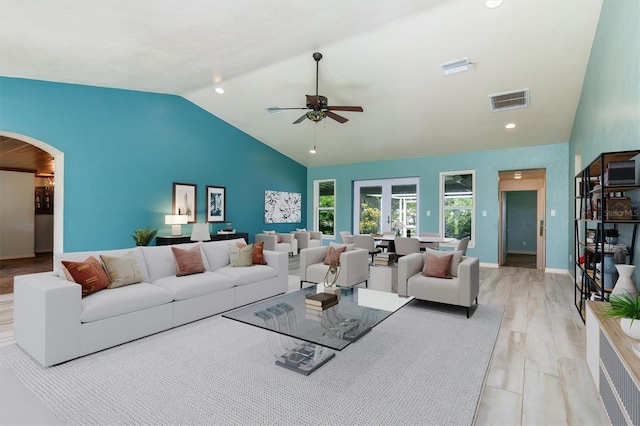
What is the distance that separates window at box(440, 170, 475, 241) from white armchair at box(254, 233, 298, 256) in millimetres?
3845

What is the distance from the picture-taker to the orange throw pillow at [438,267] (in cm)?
400

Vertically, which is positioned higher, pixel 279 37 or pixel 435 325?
pixel 279 37

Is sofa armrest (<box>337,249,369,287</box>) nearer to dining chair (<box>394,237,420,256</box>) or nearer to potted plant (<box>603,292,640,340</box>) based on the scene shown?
dining chair (<box>394,237,420,256</box>)

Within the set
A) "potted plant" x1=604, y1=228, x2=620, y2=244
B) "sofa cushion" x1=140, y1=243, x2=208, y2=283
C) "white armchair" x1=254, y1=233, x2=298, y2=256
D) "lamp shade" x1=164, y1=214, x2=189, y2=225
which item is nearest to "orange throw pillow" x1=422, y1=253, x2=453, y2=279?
"potted plant" x1=604, y1=228, x2=620, y2=244

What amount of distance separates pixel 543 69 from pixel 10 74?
7456mm

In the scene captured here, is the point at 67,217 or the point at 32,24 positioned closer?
the point at 32,24

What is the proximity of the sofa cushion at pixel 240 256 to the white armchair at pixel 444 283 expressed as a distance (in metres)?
2.03

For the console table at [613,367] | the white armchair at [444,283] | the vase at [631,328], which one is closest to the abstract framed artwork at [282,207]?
the white armchair at [444,283]

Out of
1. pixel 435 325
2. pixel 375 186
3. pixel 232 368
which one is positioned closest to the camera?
pixel 232 368

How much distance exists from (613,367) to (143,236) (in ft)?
20.6

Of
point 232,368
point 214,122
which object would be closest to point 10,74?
point 214,122

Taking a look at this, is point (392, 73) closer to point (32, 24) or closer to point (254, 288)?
point (254, 288)

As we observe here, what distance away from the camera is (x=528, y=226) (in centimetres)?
1046

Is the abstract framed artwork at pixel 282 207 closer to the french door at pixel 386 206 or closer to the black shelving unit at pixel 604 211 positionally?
the french door at pixel 386 206
